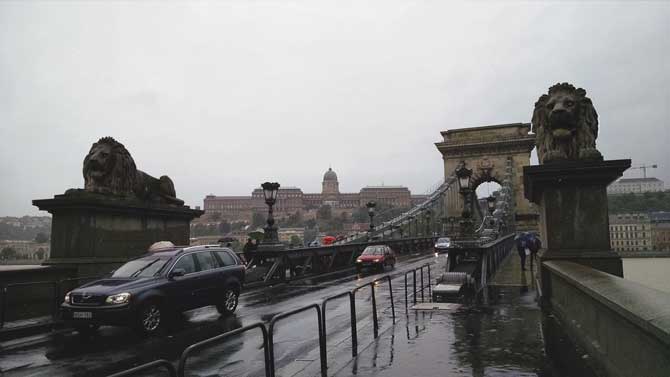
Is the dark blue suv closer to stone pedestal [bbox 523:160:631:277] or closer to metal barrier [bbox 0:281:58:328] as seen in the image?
metal barrier [bbox 0:281:58:328]

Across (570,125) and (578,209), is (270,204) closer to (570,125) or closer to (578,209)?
(570,125)

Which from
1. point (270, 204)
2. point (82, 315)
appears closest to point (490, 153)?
point (270, 204)

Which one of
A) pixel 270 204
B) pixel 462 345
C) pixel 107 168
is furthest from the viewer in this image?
pixel 270 204

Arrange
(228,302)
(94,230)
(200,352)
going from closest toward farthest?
(200,352), (228,302), (94,230)

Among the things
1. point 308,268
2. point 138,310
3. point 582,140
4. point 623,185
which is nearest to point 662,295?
point 582,140

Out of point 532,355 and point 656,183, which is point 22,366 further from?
point 656,183

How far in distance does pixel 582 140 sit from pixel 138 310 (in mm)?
9090

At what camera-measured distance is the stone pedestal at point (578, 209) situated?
8211 mm

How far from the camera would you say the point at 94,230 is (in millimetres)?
12203

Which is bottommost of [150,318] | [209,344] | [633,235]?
[150,318]

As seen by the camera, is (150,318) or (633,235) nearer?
(150,318)

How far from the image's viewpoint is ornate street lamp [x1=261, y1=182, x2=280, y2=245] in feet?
64.1

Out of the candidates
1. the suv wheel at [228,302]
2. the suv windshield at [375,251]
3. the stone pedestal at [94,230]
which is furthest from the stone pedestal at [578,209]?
the suv windshield at [375,251]

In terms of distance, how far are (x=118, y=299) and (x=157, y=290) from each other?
84 centimetres
